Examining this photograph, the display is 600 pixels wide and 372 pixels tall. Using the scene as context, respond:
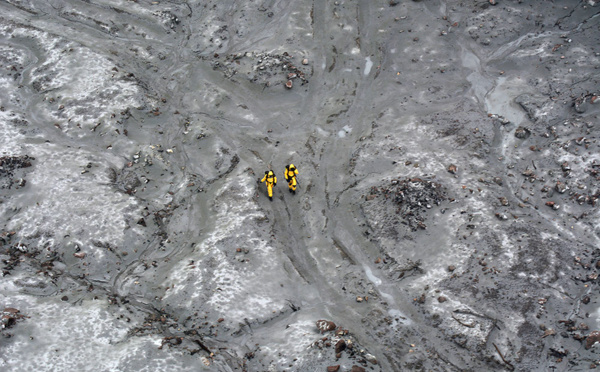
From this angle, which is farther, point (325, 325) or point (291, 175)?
point (291, 175)

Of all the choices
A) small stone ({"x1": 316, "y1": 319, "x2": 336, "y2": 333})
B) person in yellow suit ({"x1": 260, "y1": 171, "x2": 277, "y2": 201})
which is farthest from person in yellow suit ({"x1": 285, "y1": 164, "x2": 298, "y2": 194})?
small stone ({"x1": 316, "y1": 319, "x2": 336, "y2": 333})

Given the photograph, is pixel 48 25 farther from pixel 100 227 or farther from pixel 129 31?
pixel 100 227

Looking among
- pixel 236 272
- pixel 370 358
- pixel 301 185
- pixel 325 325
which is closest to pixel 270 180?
pixel 301 185

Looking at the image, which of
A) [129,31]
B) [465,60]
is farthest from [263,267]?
[129,31]

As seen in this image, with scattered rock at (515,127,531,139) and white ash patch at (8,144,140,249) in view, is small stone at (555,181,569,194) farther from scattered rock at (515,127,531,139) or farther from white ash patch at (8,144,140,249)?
white ash patch at (8,144,140,249)

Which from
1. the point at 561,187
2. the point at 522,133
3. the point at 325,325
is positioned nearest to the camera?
the point at 325,325

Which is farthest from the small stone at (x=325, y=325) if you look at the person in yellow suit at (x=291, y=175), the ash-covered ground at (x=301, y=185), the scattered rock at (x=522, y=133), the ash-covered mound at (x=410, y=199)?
the scattered rock at (x=522, y=133)

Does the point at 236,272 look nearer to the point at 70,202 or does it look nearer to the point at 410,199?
the point at 410,199
